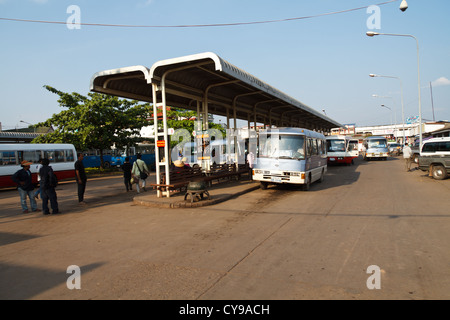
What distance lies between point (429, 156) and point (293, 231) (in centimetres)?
1253

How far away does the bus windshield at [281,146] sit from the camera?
486 inches

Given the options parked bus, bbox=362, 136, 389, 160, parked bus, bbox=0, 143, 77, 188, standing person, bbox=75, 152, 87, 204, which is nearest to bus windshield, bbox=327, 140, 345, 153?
parked bus, bbox=362, 136, 389, 160

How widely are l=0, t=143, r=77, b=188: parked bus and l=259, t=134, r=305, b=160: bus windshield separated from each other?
13642 millimetres

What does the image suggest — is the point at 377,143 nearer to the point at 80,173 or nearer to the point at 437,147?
the point at 437,147

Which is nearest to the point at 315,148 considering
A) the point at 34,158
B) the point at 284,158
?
the point at 284,158

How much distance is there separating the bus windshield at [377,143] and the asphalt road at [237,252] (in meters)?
25.5

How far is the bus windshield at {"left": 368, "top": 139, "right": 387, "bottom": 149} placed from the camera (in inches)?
1287

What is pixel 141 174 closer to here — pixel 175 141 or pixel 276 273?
pixel 276 273

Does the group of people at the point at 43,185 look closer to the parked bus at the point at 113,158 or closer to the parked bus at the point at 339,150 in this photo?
the parked bus at the point at 113,158

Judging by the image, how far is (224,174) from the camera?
15.2 m

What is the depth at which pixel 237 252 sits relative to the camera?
17.2 feet

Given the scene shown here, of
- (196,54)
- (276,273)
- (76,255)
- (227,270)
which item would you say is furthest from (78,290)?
(196,54)

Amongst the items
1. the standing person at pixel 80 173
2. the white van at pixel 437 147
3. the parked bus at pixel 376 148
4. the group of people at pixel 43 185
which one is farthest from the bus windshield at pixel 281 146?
the parked bus at pixel 376 148

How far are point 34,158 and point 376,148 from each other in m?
31.4
